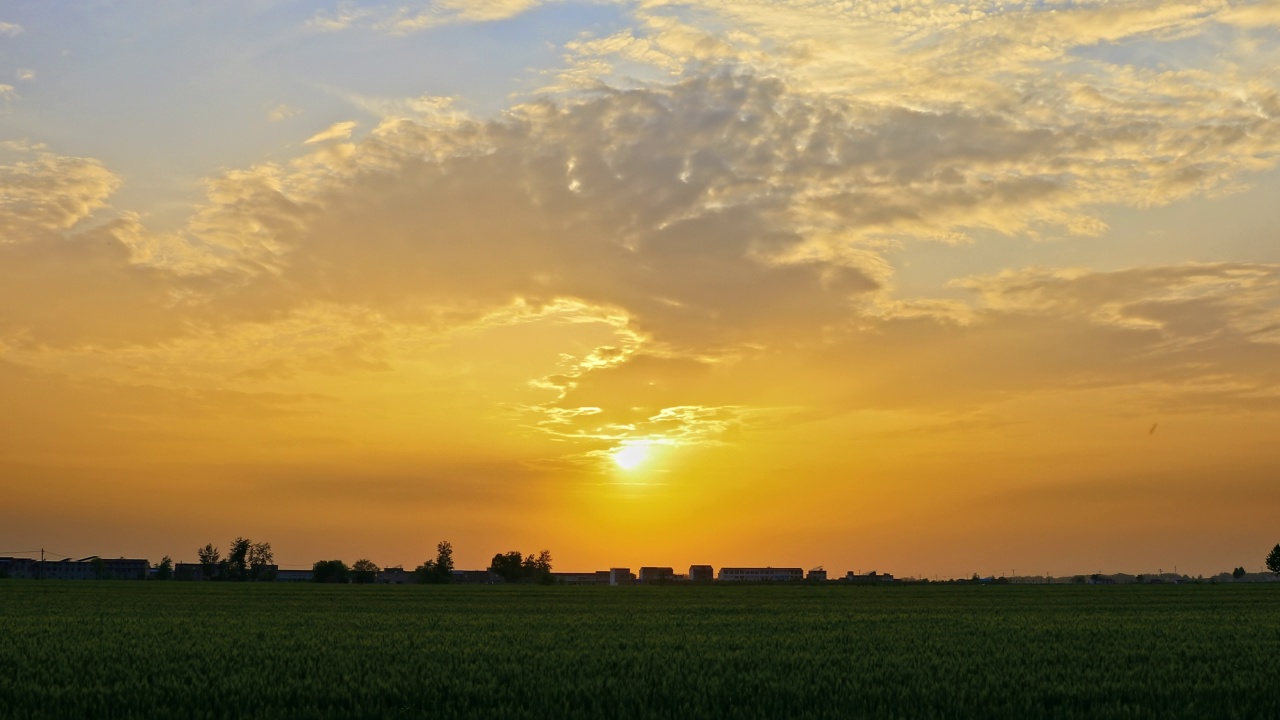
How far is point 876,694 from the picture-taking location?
20.1 meters

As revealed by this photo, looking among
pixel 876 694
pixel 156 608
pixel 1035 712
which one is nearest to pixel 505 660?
pixel 876 694

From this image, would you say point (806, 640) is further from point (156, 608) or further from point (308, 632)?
point (156, 608)

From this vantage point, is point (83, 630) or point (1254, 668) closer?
point (1254, 668)

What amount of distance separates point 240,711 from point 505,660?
907 cm

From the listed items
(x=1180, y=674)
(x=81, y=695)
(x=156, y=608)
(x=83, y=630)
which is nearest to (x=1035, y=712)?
(x=1180, y=674)

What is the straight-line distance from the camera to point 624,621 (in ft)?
159

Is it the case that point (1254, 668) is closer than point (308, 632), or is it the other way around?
point (1254, 668)

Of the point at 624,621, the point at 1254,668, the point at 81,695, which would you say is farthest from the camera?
the point at 624,621

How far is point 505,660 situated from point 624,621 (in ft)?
73.3

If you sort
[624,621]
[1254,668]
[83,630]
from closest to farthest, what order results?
1. [1254,668]
2. [83,630]
3. [624,621]

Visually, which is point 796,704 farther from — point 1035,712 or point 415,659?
point 415,659

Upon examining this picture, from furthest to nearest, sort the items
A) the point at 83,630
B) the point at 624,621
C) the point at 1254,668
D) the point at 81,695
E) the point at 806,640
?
1. the point at 624,621
2. the point at 83,630
3. the point at 806,640
4. the point at 1254,668
5. the point at 81,695

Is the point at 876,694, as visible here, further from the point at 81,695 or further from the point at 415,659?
the point at 81,695

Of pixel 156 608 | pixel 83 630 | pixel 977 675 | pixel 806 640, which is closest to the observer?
pixel 977 675
